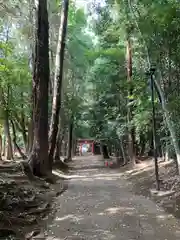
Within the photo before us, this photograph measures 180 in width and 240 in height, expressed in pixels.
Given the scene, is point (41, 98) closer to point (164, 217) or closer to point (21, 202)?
point (21, 202)

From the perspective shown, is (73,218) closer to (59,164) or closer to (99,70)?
(59,164)

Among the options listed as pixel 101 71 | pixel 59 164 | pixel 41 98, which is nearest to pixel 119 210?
pixel 41 98

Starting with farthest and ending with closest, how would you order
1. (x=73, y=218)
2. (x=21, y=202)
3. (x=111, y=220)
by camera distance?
(x=21, y=202), (x=73, y=218), (x=111, y=220)

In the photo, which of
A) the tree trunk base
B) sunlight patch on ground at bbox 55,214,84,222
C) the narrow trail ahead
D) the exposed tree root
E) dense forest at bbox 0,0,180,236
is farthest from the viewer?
the tree trunk base

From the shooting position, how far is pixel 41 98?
519 inches

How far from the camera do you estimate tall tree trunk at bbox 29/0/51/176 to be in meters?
12.9

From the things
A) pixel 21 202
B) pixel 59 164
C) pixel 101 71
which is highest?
pixel 101 71

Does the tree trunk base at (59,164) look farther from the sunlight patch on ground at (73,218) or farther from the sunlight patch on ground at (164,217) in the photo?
the sunlight patch on ground at (164,217)

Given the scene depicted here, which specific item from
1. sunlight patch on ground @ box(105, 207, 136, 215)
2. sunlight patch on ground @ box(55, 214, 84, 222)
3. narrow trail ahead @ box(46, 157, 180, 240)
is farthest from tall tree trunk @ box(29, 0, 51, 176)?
sunlight patch on ground @ box(55, 214, 84, 222)

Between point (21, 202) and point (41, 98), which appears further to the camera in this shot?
point (41, 98)

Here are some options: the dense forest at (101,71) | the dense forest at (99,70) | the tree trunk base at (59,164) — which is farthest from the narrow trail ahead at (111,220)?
the tree trunk base at (59,164)

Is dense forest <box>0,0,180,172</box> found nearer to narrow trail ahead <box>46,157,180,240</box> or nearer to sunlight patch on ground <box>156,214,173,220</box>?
narrow trail ahead <box>46,157,180,240</box>

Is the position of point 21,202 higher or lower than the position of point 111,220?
higher

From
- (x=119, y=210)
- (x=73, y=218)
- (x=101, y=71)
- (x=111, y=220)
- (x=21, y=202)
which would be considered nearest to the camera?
(x=111, y=220)
